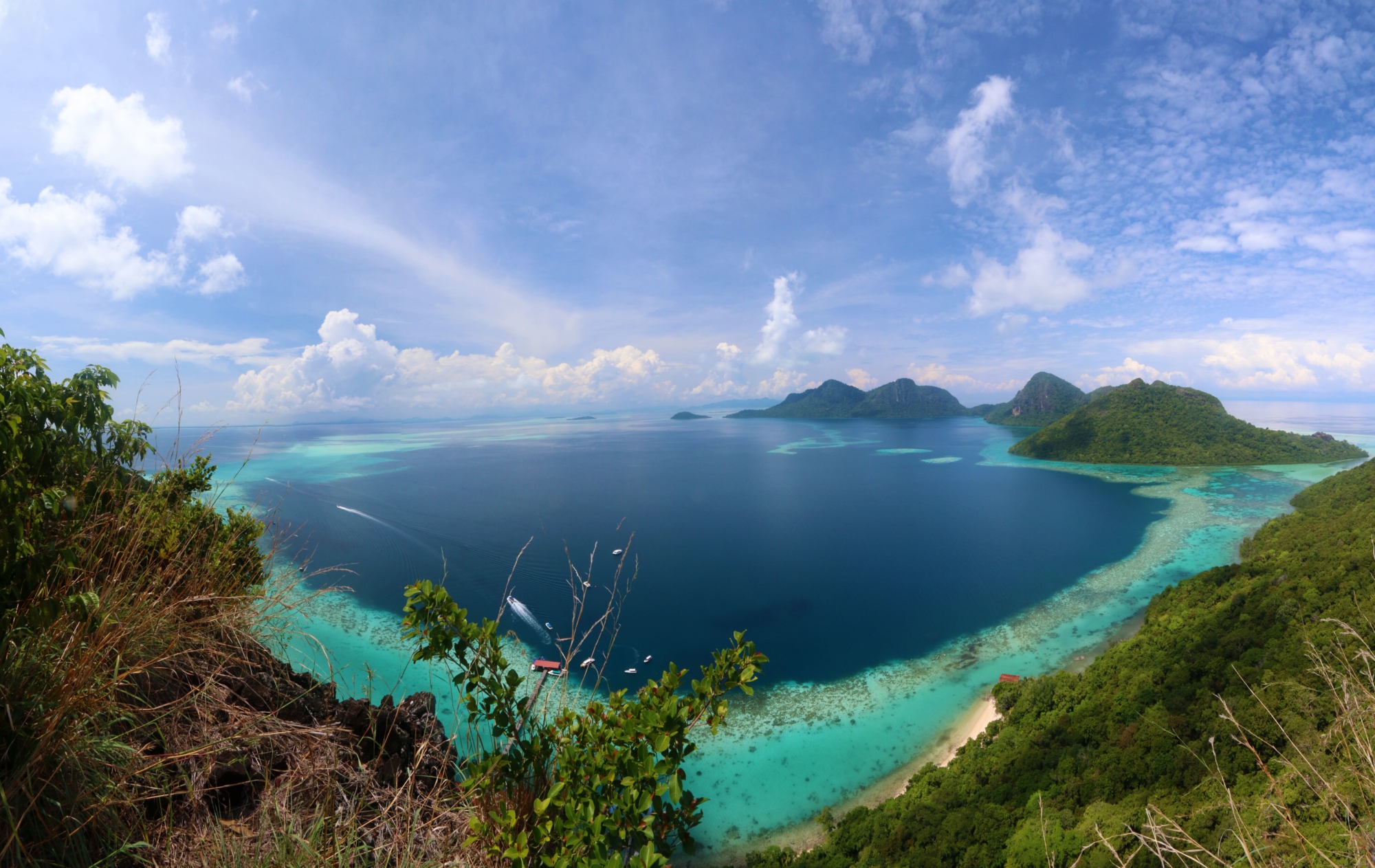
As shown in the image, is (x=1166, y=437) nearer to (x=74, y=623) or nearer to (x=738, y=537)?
(x=738, y=537)

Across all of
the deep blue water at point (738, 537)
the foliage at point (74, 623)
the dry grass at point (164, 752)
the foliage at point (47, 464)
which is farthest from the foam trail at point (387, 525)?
the dry grass at point (164, 752)

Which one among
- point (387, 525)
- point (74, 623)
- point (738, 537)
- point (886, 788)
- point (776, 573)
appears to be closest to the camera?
point (74, 623)

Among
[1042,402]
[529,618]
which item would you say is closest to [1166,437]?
[1042,402]

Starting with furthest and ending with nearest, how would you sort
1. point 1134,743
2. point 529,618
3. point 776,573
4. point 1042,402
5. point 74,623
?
point 1042,402, point 776,573, point 529,618, point 1134,743, point 74,623

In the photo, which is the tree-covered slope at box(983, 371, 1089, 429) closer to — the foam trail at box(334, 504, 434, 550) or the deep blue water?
the deep blue water

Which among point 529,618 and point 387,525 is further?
point 387,525

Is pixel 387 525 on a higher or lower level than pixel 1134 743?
higher

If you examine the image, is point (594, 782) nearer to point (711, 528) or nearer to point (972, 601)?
point (972, 601)
